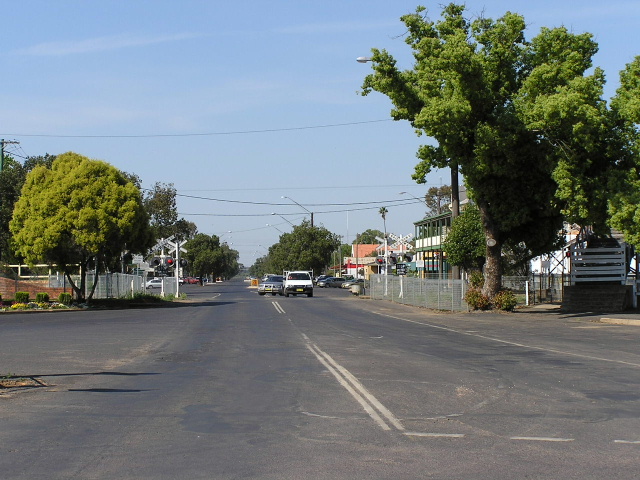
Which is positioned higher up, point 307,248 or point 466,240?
point 307,248

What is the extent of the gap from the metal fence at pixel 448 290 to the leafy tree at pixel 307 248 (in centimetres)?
7390

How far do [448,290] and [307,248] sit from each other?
95480 millimetres

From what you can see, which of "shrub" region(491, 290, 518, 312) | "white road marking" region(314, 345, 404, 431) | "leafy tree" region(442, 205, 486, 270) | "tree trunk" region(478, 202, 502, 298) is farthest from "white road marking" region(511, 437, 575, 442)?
"leafy tree" region(442, 205, 486, 270)

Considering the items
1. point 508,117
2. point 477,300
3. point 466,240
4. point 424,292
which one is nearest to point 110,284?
point 424,292

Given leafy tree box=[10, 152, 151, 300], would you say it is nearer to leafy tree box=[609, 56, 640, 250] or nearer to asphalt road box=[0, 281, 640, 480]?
asphalt road box=[0, 281, 640, 480]

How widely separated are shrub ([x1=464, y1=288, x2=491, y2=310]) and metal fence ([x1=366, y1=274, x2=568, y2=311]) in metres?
0.72

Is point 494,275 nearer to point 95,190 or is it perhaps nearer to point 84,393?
point 95,190

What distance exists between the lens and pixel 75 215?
1583 inches

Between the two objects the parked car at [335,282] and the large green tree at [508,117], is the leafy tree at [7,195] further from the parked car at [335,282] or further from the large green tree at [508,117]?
the parked car at [335,282]

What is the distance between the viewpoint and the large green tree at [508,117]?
2986 cm

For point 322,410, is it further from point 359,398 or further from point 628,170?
point 628,170

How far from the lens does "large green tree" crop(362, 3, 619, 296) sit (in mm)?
29859

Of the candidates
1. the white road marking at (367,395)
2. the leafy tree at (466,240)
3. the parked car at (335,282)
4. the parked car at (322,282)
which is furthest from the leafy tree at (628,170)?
the parked car at (322,282)

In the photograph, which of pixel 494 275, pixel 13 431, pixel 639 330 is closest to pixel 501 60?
pixel 494 275
